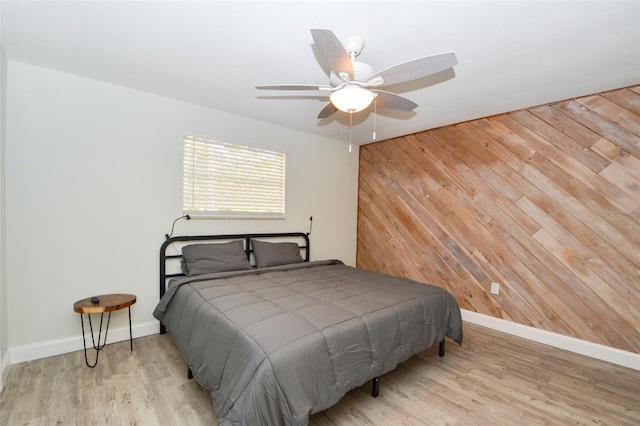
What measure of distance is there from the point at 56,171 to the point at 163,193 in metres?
0.86

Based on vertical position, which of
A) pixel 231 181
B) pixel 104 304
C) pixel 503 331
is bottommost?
pixel 503 331

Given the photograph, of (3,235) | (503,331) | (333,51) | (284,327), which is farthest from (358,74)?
(503,331)

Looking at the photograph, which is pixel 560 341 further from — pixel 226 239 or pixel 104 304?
pixel 104 304

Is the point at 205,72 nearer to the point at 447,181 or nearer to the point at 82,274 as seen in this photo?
the point at 82,274

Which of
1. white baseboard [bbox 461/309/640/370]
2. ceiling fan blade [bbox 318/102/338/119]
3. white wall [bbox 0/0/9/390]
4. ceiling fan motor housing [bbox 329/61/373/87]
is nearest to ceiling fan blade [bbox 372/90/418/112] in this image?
ceiling fan motor housing [bbox 329/61/373/87]

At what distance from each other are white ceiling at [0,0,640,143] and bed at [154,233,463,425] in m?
1.77

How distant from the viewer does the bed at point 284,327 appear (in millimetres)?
1447

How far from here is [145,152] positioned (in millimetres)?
2914

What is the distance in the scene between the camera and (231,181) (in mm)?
3500

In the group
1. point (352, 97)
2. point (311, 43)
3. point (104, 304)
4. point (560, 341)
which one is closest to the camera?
point (352, 97)

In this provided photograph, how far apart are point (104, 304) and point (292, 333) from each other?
70.9 inches

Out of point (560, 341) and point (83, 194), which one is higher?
point (83, 194)

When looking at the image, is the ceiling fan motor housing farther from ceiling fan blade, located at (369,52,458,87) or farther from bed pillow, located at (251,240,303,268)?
bed pillow, located at (251,240,303,268)

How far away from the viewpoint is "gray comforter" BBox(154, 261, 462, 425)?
1.44 m
